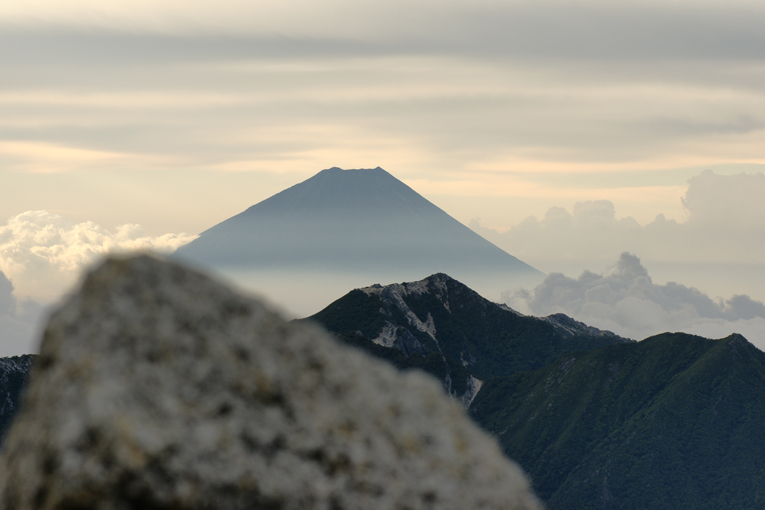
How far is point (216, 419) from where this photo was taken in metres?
6.26

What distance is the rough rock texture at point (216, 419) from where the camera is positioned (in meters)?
5.80

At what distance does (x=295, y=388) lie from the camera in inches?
270

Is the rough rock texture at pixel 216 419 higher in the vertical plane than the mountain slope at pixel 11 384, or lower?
higher

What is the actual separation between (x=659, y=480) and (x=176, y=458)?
715ft

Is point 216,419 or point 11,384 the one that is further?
point 11,384

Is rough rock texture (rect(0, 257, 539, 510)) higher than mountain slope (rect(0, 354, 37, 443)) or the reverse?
higher

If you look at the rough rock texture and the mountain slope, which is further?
the mountain slope

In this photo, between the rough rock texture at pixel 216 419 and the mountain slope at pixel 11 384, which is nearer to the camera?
the rough rock texture at pixel 216 419

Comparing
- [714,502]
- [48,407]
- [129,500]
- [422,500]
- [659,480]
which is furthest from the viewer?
[659,480]

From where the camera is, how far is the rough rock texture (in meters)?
5.80

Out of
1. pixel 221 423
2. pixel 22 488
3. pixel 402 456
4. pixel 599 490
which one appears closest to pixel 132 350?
pixel 221 423

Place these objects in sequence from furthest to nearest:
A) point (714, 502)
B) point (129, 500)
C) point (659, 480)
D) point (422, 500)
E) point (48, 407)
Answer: point (659, 480)
point (714, 502)
point (422, 500)
point (48, 407)
point (129, 500)

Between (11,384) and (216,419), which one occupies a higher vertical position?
(216,419)

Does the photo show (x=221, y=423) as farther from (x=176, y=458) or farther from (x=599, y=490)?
(x=599, y=490)
